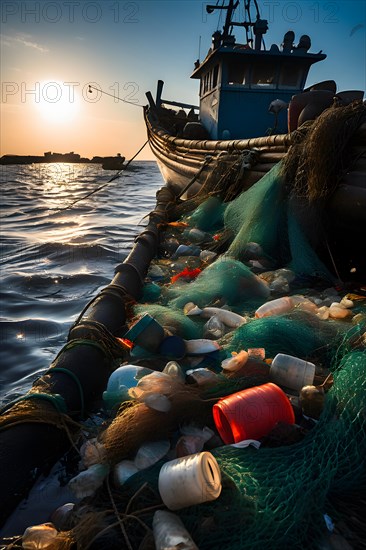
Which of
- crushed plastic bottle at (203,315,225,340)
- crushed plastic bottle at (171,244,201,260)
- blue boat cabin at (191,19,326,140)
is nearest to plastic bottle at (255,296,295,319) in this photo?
crushed plastic bottle at (203,315,225,340)

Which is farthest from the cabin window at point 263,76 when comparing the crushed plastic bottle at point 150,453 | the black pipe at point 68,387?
the crushed plastic bottle at point 150,453

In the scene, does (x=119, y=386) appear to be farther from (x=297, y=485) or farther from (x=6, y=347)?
(x=6, y=347)

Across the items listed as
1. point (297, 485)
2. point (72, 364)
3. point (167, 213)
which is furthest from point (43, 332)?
point (167, 213)

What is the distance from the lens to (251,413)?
1.74 meters

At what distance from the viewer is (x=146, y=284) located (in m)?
4.48

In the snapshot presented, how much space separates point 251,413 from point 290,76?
12.0 metres

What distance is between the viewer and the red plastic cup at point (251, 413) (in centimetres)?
173

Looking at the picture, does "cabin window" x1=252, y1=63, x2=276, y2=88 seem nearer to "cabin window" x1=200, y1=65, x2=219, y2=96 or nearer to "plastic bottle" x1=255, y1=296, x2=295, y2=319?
"cabin window" x1=200, y1=65, x2=219, y2=96

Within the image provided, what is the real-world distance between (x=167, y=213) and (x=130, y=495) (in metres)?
6.94

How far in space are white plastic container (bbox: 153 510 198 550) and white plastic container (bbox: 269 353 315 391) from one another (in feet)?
3.28

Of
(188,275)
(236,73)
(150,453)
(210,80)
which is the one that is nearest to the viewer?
(150,453)

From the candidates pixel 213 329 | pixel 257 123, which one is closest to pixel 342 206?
pixel 213 329

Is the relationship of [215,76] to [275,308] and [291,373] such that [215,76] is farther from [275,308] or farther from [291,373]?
[291,373]

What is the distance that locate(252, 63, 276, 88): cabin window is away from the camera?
11.5m
